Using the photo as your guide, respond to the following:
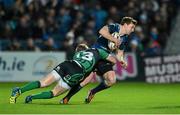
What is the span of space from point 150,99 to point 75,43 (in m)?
8.28

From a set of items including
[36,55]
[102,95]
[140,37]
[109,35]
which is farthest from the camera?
[140,37]

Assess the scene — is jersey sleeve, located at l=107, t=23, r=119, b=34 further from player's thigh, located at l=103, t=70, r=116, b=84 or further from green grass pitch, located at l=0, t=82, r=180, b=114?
green grass pitch, located at l=0, t=82, r=180, b=114

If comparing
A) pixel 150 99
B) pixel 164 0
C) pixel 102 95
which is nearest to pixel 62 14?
pixel 164 0

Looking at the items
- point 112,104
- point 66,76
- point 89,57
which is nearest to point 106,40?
point 89,57

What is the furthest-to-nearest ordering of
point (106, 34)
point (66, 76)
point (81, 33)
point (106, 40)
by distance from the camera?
point (81, 33)
point (106, 40)
point (106, 34)
point (66, 76)

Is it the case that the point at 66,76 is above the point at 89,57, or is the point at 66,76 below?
below

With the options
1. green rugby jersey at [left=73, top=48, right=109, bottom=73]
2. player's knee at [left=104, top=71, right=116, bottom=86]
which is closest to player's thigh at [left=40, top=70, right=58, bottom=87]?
green rugby jersey at [left=73, top=48, right=109, bottom=73]

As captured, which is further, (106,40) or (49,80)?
(106,40)

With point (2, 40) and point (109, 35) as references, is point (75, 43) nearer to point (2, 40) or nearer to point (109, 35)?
point (2, 40)

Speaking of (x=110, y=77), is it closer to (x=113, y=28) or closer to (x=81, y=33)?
(x=113, y=28)

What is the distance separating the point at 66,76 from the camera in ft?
41.3

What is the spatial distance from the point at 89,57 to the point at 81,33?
1088 cm

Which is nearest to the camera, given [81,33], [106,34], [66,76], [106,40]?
[66,76]

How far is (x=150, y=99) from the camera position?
14938 millimetres
